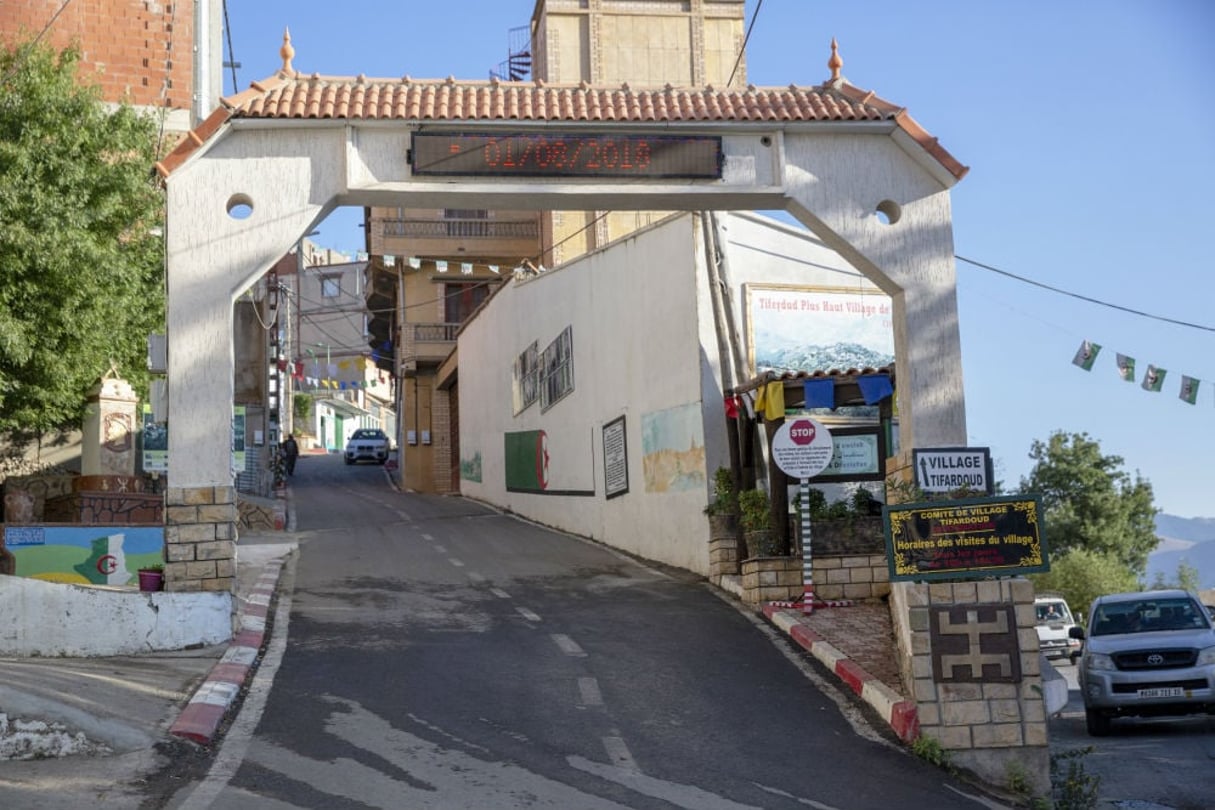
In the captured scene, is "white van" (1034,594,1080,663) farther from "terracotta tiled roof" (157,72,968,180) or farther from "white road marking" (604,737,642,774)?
"white road marking" (604,737,642,774)

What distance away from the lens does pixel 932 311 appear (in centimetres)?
1423

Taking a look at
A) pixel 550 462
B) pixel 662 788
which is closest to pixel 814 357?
pixel 550 462

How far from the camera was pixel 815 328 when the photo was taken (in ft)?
72.8

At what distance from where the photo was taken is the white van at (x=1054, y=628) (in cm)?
2888

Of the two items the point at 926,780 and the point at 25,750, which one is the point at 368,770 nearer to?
the point at 25,750

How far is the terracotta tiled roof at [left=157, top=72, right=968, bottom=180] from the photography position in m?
13.7

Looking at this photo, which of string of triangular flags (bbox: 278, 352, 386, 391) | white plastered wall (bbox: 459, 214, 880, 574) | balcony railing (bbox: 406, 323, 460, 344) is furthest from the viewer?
string of triangular flags (bbox: 278, 352, 386, 391)

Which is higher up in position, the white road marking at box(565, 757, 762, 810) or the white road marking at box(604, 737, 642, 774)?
the white road marking at box(604, 737, 642, 774)

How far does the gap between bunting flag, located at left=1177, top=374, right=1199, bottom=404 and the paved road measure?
25.7 feet

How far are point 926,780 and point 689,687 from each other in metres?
3.09

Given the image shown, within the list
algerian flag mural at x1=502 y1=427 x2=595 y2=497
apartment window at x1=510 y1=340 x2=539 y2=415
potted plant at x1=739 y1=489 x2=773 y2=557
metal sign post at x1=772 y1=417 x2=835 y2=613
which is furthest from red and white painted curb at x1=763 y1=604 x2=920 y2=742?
apartment window at x1=510 y1=340 x2=539 y2=415

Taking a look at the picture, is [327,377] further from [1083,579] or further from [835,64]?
[835,64]

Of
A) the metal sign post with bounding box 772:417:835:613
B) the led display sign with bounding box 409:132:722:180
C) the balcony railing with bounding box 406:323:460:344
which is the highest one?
the balcony railing with bounding box 406:323:460:344

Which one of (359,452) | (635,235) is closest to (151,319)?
(635,235)
